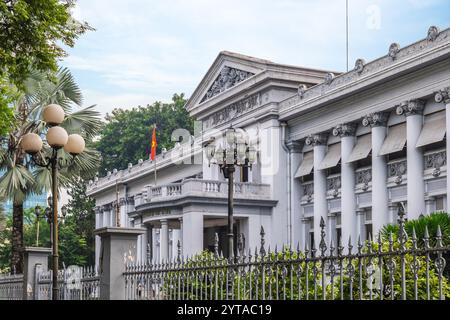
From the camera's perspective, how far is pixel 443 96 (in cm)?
2973

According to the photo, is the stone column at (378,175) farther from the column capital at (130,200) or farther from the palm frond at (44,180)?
the column capital at (130,200)

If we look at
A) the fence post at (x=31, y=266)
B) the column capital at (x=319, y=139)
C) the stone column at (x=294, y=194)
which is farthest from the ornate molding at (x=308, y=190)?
the fence post at (x=31, y=266)

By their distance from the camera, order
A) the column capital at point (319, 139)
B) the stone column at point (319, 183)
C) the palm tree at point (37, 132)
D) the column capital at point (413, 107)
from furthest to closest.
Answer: the column capital at point (319, 139) < the stone column at point (319, 183) < the column capital at point (413, 107) < the palm tree at point (37, 132)

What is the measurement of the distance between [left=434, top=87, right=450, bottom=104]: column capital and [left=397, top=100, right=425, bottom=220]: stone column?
54.7 inches

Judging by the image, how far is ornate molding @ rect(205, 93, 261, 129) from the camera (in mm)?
41375

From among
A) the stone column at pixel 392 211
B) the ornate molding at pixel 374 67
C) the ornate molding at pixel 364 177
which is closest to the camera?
the ornate molding at pixel 374 67

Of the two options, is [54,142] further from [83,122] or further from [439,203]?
[439,203]

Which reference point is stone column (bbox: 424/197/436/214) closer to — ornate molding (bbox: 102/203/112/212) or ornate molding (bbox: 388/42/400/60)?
ornate molding (bbox: 388/42/400/60)

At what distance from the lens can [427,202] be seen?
30.8 m

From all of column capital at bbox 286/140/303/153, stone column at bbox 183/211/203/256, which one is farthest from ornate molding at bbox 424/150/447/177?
stone column at bbox 183/211/203/256

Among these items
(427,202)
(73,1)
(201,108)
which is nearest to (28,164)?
(73,1)

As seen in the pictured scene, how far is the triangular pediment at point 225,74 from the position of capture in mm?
41250

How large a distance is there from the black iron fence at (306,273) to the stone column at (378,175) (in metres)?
19.3
